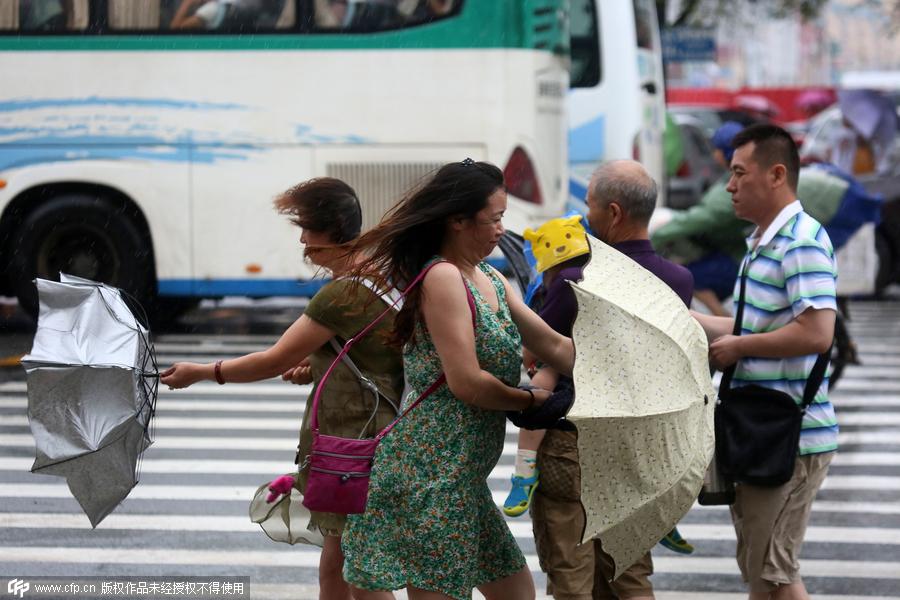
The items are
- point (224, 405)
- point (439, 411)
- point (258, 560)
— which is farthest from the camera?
point (224, 405)

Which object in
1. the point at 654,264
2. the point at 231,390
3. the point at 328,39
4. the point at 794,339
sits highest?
the point at 328,39

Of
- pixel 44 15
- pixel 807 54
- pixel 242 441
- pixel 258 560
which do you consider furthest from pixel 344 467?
pixel 807 54

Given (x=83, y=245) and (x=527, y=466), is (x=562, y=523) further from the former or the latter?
(x=83, y=245)

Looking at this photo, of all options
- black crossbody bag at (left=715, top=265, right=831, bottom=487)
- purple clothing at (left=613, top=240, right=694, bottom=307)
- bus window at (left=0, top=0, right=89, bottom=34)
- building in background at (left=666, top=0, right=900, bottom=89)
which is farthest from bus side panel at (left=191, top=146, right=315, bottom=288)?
building in background at (left=666, top=0, right=900, bottom=89)

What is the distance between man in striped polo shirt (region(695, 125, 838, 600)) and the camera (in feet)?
13.9

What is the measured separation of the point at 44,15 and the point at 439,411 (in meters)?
9.15

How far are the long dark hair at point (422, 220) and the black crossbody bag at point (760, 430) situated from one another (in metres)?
1.17

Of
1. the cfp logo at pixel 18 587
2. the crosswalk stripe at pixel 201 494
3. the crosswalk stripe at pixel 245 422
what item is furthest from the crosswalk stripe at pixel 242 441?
the cfp logo at pixel 18 587

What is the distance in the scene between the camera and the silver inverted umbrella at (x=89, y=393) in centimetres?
384

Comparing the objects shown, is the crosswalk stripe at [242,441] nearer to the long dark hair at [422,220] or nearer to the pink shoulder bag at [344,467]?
the pink shoulder bag at [344,467]

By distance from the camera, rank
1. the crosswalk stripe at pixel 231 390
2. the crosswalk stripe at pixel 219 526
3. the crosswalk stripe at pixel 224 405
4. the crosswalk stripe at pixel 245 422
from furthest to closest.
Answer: the crosswalk stripe at pixel 231 390
the crosswalk stripe at pixel 224 405
the crosswalk stripe at pixel 245 422
the crosswalk stripe at pixel 219 526

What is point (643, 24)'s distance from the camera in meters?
15.8

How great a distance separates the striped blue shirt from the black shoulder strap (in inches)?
0.6

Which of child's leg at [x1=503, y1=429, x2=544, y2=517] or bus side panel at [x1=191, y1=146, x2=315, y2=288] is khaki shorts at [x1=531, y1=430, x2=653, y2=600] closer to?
child's leg at [x1=503, y1=429, x2=544, y2=517]
